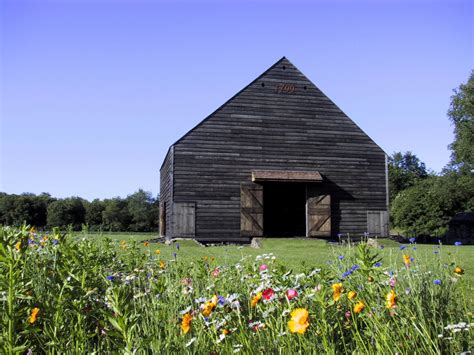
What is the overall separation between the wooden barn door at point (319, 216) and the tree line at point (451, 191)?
1644 cm

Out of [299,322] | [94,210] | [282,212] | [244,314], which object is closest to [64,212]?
[94,210]

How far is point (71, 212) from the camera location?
59.7 meters

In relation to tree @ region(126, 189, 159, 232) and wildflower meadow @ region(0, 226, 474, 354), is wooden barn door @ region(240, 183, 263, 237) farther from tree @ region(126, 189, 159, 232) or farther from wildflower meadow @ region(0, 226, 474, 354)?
tree @ region(126, 189, 159, 232)

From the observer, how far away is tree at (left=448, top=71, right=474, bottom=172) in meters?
36.9

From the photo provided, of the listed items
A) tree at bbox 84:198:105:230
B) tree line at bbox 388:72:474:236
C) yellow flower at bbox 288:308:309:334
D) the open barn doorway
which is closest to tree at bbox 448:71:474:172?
tree line at bbox 388:72:474:236

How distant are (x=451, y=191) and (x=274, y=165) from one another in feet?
70.5

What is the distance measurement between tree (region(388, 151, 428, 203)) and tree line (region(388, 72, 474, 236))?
30439mm

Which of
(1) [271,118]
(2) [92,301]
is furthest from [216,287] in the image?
(1) [271,118]

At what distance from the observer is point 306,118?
69.2ft

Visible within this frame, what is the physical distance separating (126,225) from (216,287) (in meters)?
63.1

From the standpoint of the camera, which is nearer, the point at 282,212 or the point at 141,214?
the point at 282,212

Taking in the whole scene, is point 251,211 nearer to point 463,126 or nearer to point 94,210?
point 463,126

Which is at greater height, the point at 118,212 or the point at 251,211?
the point at 118,212

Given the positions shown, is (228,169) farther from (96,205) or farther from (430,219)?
(96,205)
